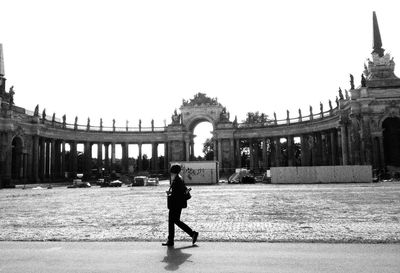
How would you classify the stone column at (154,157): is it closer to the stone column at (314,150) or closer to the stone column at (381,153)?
the stone column at (314,150)

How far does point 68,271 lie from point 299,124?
73.3m

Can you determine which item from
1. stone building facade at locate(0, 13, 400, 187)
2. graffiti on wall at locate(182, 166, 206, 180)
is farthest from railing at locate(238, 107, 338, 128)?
graffiti on wall at locate(182, 166, 206, 180)

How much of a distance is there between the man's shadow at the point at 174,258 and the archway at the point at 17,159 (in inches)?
2528

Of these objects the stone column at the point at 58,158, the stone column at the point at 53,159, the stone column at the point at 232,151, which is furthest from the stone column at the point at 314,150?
the stone column at the point at 53,159

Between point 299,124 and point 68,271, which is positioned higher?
point 299,124

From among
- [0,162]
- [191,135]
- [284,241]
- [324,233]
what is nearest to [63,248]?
[284,241]

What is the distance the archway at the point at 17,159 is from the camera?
65.9 metres

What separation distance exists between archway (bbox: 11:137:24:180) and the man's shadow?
6421 centimetres

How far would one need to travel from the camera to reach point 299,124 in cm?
7688

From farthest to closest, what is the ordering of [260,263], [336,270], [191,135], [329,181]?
[191,135]
[329,181]
[260,263]
[336,270]

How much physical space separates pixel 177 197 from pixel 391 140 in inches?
2245

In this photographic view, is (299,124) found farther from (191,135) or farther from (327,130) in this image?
(191,135)

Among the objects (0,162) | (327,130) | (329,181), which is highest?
(327,130)

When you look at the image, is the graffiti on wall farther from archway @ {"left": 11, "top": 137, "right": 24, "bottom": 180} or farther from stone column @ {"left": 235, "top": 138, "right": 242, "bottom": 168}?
archway @ {"left": 11, "top": 137, "right": 24, "bottom": 180}
